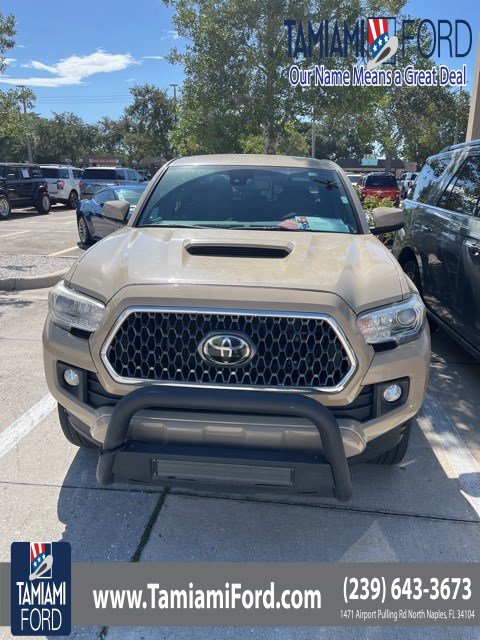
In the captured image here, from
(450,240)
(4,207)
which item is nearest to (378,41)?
(450,240)

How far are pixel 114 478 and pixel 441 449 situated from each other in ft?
7.55

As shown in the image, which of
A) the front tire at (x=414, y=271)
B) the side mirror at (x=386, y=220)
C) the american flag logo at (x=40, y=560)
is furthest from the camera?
the front tire at (x=414, y=271)

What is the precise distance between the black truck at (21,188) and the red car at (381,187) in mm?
12344

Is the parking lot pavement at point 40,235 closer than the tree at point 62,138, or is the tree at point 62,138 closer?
the parking lot pavement at point 40,235

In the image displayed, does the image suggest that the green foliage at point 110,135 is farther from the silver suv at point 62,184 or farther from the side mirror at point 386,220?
the side mirror at point 386,220

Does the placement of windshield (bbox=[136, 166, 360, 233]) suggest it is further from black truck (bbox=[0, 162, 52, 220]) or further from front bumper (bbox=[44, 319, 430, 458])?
black truck (bbox=[0, 162, 52, 220])

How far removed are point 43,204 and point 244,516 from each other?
1970 centimetres

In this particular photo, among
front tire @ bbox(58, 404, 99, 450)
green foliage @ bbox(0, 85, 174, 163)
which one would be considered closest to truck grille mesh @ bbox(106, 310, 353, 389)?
front tire @ bbox(58, 404, 99, 450)

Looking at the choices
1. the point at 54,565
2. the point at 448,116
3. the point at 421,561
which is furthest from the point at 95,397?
the point at 448,116

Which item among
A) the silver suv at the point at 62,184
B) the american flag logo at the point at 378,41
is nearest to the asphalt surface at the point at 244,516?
the american flag logo at the point at 378,41

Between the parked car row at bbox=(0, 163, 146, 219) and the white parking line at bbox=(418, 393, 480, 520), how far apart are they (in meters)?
16.0

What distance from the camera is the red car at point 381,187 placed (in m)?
21.6

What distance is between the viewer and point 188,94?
488 inches

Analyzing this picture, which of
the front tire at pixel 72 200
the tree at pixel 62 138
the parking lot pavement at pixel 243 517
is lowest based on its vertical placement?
the parking lot pavement at pixel 243 517
